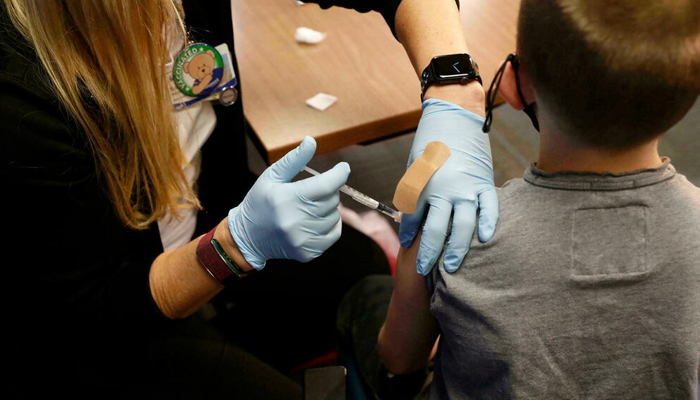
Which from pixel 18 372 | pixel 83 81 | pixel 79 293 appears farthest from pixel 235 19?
pixel 18 372

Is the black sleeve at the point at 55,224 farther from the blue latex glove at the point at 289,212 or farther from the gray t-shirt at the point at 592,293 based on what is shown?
the gray t-shirt at the point at 592,293

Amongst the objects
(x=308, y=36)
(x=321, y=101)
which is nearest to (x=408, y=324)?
(x=321, y=101)

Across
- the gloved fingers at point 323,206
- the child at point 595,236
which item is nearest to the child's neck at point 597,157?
the child at point 595,236

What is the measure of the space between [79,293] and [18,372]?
227 millimetres

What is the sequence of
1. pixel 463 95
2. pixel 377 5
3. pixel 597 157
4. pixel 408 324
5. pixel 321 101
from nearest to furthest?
1. pixel 597 157
2. pixel 408 324
3. pixel 463 95
4. pixel 377 5
5. pixel 321 101

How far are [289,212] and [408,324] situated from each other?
1.01 feet

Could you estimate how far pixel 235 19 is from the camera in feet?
5.89

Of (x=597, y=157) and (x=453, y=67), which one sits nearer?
(x=597, y=157)

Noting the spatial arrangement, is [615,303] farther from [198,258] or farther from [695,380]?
[198,258]

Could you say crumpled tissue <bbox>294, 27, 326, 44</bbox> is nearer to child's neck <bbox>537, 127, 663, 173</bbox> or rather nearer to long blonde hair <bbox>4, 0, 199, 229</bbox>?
long blonde hair <bbox>4, 0, 199, 229</bbox>

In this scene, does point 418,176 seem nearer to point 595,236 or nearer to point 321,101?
point 595,236

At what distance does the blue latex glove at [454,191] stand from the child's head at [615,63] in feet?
0.67

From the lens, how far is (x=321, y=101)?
1474 millimetres

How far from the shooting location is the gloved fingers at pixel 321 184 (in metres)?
0.94
